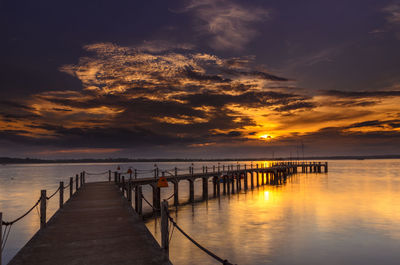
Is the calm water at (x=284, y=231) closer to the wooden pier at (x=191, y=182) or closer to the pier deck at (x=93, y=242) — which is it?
the wooden pier at (x=191, y=182)

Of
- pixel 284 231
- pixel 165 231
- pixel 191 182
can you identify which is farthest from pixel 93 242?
pixel 191 182

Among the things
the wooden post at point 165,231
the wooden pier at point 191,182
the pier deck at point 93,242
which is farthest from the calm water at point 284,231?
the wooden post at point 165,231

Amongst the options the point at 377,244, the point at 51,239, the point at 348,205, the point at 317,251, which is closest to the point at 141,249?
the point at 51,239

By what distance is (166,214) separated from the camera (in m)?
8.69

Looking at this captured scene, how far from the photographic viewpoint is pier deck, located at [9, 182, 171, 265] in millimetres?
8055

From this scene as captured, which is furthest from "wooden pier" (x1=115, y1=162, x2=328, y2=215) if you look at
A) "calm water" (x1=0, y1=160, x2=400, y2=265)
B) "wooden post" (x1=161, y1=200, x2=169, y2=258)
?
"wooden post" (x1=161, y1=200, x2=169, y2=258)

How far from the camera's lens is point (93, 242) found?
380 inches

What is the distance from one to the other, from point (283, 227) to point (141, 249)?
19170 mm

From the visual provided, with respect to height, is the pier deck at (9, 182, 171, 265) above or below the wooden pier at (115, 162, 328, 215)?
above

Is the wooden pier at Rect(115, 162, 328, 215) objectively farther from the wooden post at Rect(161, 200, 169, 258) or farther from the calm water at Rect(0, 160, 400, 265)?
the wooden post at Rect(161, 200, 169, 258)

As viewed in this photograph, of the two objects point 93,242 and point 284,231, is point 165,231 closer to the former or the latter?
point 93,242

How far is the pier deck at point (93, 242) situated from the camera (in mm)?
8055

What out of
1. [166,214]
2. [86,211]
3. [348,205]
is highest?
[166,214]

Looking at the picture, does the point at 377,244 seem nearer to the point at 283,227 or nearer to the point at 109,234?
the point at 283,227
